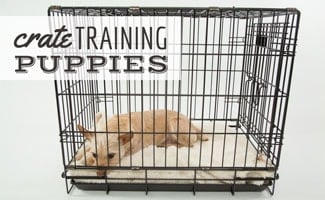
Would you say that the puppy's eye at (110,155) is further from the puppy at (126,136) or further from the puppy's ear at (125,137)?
the puppy's ear at (125,137)

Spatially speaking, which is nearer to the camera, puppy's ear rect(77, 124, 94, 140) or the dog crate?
the dog crate

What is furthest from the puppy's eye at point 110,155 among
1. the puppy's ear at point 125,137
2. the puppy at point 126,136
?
the puppy's ear at point 125,137

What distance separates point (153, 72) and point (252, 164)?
3.18 ft

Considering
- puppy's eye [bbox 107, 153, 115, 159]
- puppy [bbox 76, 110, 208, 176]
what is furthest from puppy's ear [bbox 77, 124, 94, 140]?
puppy's eye [bbox 107, 153, 115, 159]

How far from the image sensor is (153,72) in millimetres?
2326

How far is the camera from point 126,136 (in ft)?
7.09

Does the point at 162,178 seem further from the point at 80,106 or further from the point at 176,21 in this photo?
the point at 176,21

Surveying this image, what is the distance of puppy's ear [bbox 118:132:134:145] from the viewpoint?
215 centimetres

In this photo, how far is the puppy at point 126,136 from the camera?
2.16m

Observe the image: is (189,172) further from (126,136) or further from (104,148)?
(104,148)

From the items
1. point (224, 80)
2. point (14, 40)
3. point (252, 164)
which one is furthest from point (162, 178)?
point (14, 40)

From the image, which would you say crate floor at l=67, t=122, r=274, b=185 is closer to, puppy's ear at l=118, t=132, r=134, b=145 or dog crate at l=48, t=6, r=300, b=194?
dog crate at l=48, t=6, r=300, b=194

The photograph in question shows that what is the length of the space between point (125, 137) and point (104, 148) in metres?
0.16

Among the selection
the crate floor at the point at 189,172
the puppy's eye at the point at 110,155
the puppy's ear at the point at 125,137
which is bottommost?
the crate floor at the point at 189,172
